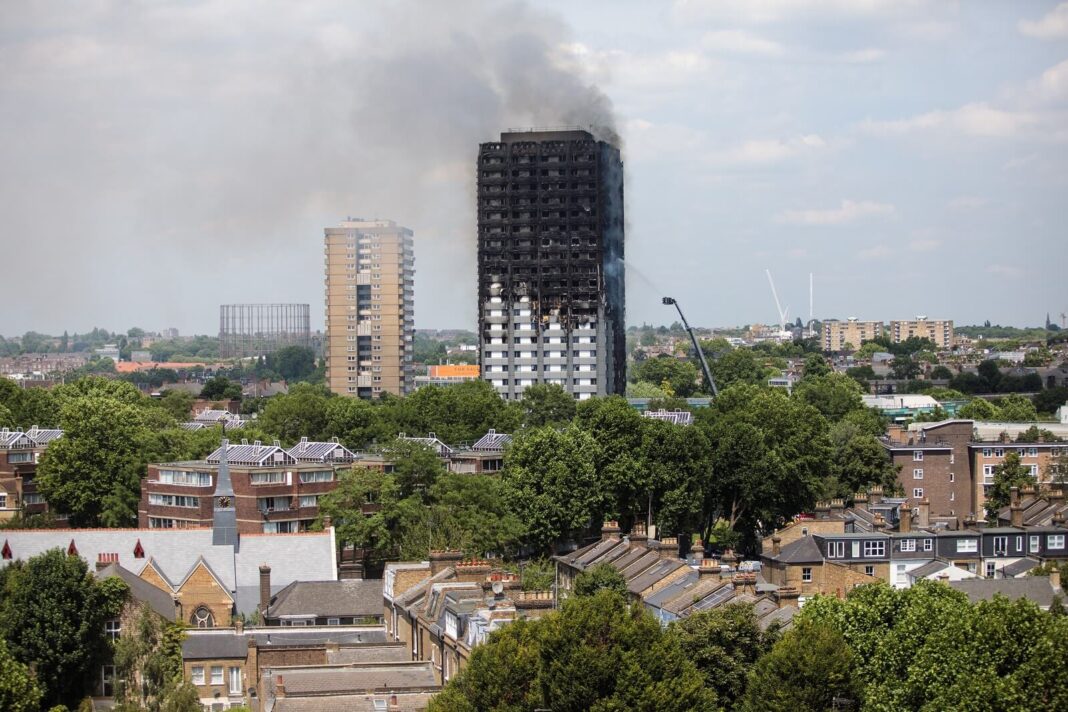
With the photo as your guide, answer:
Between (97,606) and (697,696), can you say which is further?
(97,606)

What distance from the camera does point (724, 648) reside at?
2361 inches

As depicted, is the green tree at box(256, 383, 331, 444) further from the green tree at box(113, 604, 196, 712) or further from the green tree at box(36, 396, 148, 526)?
the green tree at box(113, 604, 196, 712)

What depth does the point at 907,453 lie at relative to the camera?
134 metres

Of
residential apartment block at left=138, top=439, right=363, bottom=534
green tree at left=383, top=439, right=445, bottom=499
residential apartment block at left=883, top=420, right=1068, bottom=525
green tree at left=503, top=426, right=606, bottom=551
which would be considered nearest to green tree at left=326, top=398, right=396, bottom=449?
green tree at left=383, top=439, right=445, bottom=499

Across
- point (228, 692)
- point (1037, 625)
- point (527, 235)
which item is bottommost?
point (228, 692)

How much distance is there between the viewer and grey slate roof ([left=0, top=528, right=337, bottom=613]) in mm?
84000

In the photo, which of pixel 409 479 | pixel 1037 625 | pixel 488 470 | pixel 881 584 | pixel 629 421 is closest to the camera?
pixel 1037 625

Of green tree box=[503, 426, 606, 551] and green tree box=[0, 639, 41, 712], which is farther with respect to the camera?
green tree box=[503, 426, 606, 551]

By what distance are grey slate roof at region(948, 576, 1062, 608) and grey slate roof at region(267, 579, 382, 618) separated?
84.6ft

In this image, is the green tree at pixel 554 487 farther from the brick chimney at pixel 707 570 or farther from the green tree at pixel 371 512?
the brick chimney at pixel 707 570

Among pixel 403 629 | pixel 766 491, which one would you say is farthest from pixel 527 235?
pixel 403 629

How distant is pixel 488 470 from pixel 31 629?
A: 63.4 m

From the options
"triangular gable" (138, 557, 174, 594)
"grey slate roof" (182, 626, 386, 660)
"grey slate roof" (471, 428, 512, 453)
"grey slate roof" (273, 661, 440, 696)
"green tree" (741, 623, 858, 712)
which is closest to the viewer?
"green tree" (741, 623, 858, 712)

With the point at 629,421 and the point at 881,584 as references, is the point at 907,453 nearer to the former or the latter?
the point at 629,421
